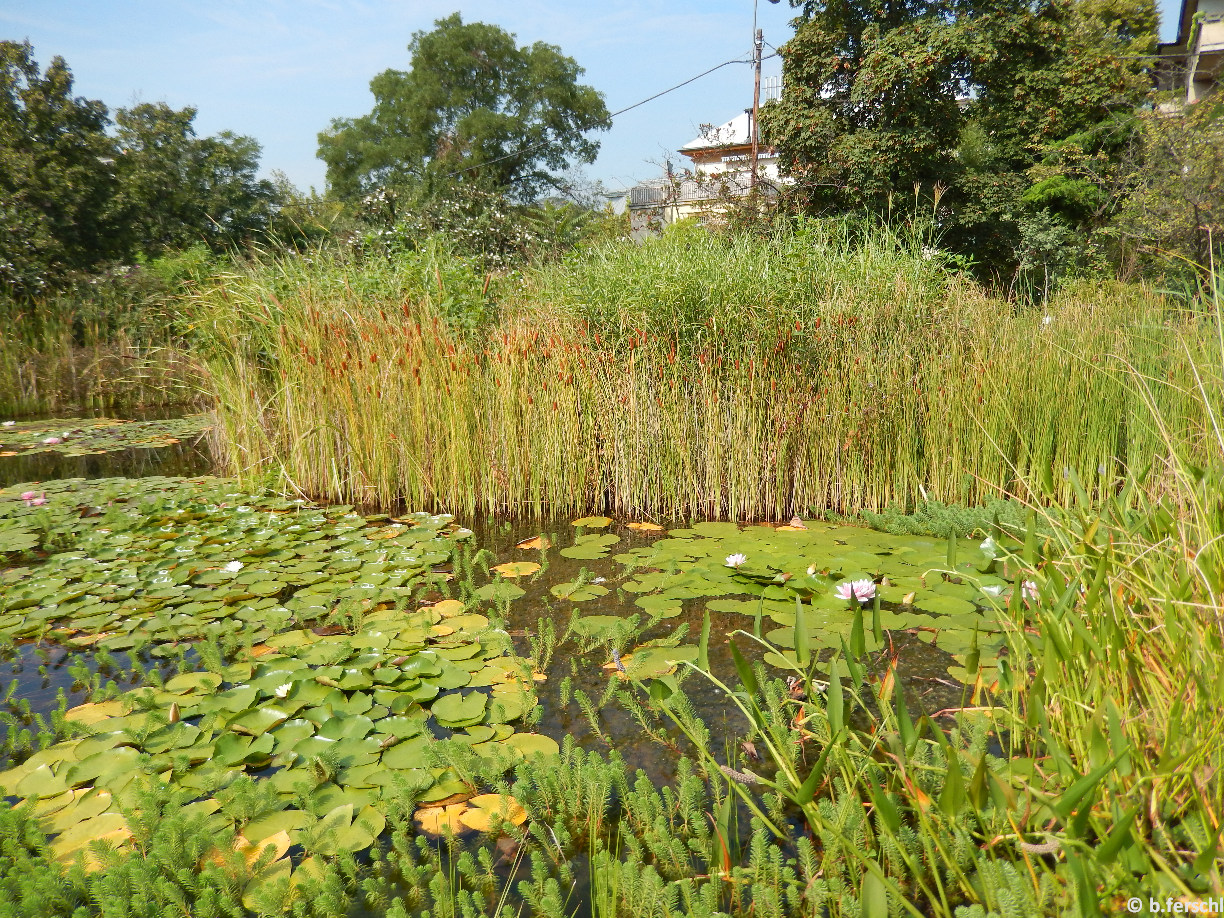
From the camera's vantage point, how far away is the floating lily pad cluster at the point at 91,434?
249 inches

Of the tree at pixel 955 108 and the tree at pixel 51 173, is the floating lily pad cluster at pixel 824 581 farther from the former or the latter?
the tree at pixel 51 173

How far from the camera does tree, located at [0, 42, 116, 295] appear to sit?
39.6ft

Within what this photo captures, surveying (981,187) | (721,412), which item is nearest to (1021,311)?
(721,412)

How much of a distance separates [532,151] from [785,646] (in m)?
30.4

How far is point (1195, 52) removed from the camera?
1648 cm

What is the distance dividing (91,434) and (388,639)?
6058mm

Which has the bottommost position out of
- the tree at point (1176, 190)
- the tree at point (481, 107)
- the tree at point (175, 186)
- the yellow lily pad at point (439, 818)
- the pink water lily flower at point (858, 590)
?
the yellow lily pad at point (439, 818)

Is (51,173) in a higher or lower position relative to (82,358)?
higher

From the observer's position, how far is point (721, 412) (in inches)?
159

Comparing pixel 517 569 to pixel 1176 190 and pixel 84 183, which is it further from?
pixel 84 183

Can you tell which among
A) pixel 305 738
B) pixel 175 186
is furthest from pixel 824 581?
pixel 175 186

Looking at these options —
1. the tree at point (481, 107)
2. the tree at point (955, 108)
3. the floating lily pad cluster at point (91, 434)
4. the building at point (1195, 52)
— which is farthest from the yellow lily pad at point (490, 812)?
the tree at point (481, 107)

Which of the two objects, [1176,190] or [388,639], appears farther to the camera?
[1176,190]

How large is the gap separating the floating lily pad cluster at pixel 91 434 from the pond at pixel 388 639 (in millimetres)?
2313
